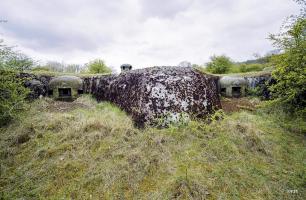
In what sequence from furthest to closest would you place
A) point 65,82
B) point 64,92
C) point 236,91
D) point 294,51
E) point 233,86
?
point 236,91, point 233,86, point 64,92, point 65,82, point 294,51

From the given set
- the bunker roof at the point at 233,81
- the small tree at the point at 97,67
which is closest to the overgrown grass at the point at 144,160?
the bunker roof at the point at 233,81

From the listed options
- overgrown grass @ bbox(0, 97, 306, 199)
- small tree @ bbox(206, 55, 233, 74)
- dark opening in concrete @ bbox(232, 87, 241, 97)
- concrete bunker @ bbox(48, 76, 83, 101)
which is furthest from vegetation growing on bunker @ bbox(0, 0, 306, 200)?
small tree @ bbox(206, 55, 233, 74)

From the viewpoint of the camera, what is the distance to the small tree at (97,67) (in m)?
13.5

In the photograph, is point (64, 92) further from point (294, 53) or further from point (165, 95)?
point (294, 53)

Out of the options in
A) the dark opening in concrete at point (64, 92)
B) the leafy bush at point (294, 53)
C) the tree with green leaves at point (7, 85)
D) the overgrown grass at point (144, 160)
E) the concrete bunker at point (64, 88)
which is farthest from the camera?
the dark opening in concrete at point (64, 92)

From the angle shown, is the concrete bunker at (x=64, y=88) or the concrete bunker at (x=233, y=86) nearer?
the concrete bunker at (x=64, y=88)

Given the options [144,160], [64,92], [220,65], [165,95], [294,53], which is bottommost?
[144,160]

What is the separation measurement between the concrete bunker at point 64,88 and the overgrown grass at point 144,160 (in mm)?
2358

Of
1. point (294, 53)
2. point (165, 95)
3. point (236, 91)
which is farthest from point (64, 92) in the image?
point (294, 53)

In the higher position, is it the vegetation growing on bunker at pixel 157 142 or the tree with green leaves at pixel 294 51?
the tree with green leaves at pixel 294 51

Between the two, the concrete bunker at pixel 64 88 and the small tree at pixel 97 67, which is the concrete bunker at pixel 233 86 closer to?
the concrete bunker at pixel 64 88

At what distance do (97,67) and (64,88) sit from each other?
657 cm

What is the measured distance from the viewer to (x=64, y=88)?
7238mm

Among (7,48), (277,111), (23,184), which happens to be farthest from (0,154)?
(277,111)
